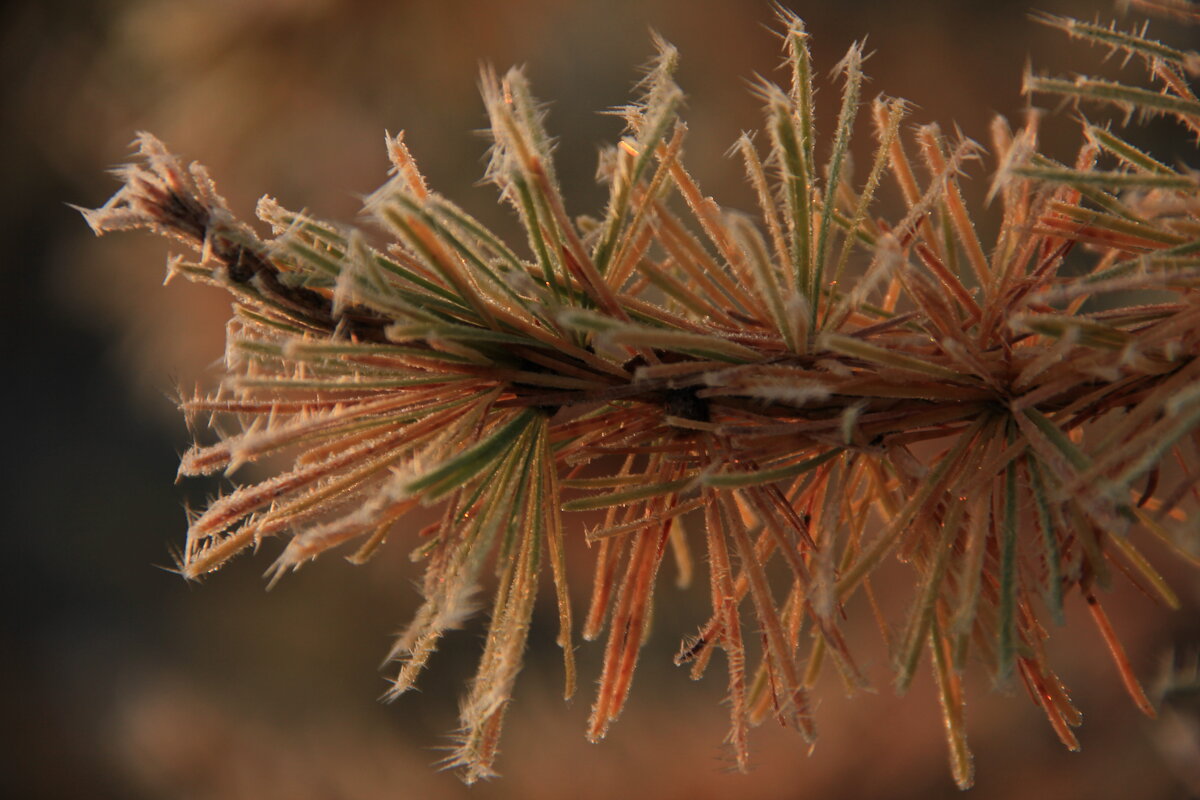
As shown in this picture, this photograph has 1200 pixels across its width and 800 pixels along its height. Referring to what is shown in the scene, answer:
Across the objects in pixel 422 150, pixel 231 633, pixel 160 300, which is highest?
pixel 422 150

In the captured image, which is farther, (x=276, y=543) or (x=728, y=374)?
(x=276, y=543)

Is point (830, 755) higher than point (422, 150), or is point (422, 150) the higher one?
point (422, 150)

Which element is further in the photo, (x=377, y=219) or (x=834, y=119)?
(x=834, y=119)

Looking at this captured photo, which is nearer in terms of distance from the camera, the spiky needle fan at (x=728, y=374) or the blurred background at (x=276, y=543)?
the spiky needle fan at (x=728, y=374)

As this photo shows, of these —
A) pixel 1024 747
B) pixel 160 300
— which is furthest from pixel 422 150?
pixel 1024 747

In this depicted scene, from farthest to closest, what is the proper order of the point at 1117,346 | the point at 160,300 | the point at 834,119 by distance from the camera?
the point at 160,300 < the point at 834,119 < the point at 1117,346

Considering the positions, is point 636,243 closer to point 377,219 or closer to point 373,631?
point 377,219

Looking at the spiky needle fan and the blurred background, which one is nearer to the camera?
the spiky needle fan

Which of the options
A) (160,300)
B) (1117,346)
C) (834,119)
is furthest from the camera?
(160,300)
